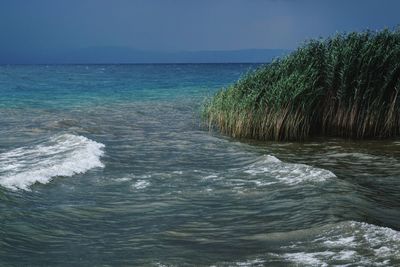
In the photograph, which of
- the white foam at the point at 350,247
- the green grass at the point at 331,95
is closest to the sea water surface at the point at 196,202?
the white foam at the point at 350,247

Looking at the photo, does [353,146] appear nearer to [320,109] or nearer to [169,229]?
[320,109]

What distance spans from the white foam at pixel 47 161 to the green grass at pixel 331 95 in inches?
205

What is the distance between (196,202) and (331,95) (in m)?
8.88

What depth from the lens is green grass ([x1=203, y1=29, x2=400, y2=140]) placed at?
53.0 ft

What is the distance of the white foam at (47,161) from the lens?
35.9 feet

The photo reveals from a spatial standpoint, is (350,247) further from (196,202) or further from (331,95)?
(331,95)

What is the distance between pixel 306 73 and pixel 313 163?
4.35 metres

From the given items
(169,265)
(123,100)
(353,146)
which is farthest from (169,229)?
(123,100)

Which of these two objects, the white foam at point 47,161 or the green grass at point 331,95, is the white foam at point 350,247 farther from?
the green grass at point 331,95

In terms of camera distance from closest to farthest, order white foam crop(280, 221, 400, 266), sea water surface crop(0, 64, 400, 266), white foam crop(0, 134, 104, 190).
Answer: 1. white foam crop(280, 221, 400, 266)
2. sea water surface crop(0, 64, 400, 266)
3. white foam crop(0, 134, 104, 190)

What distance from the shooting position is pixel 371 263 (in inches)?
231

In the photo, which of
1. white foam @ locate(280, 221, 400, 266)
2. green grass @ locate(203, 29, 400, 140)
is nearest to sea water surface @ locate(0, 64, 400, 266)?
white foam @ locate(280, 221, 400, 266)

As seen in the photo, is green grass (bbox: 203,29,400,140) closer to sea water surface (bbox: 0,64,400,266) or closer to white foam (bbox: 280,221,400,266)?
sea water surface (bbox: 0,64,400,266)

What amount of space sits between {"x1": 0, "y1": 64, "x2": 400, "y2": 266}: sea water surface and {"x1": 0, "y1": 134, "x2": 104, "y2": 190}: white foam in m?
0.03
